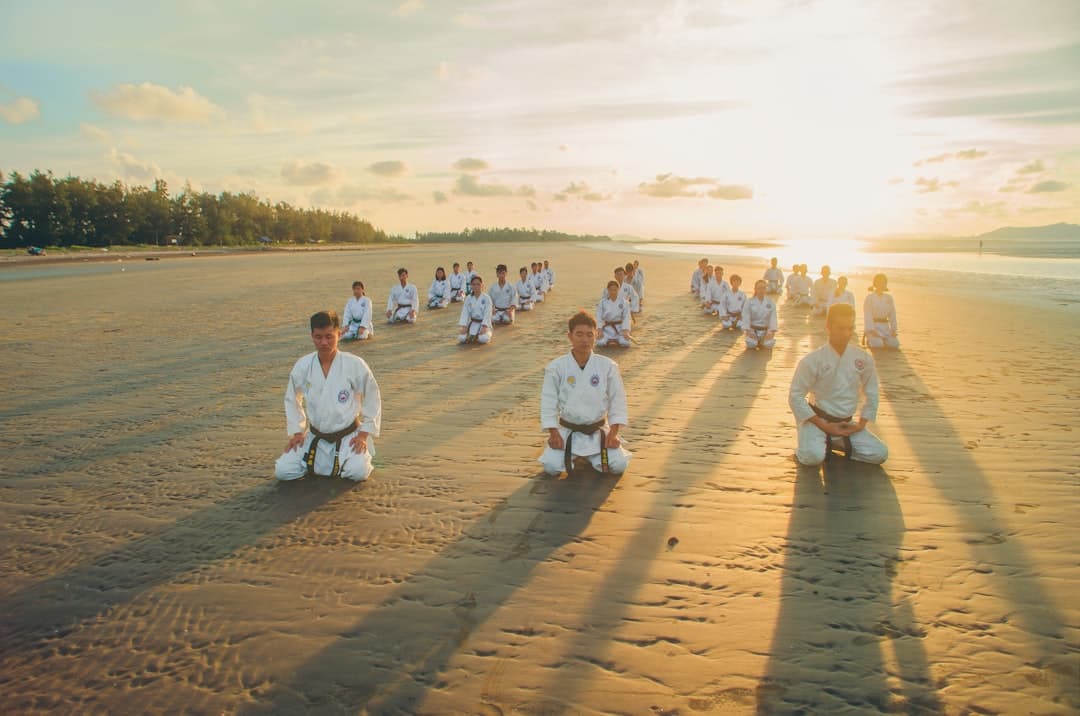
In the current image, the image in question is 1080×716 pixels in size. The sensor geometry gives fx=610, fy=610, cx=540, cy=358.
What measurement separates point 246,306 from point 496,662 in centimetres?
1847

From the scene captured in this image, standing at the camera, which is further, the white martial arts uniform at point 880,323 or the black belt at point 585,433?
the white martial arts uniform at point 880,323

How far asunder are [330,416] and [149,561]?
1.78 meters

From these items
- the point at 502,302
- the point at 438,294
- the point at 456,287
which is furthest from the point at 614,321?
the point at 456,287

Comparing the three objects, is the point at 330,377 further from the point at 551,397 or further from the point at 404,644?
the point at 404,644

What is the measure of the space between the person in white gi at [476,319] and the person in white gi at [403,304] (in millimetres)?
3293

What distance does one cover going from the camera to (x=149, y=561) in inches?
163

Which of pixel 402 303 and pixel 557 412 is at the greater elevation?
pixel 402 303

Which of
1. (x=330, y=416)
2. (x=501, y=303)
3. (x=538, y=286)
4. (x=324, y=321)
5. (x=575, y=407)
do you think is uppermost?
(x=538, y=286)

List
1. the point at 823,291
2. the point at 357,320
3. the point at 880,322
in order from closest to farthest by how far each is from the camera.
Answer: the point at 880,322 → the point at 357,320 → the point at 823,291

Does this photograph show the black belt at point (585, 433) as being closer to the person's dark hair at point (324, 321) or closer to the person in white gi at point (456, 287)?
the person's dark hair at point (324, 321)

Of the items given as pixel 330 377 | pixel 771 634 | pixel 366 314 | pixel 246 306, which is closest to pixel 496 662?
pixel 771 634

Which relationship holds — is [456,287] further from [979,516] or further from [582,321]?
[979,516]

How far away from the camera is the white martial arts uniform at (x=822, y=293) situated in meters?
16.1

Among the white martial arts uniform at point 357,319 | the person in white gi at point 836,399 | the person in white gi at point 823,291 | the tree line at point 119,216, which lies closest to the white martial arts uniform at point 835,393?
the person in white gi at point 836,399
